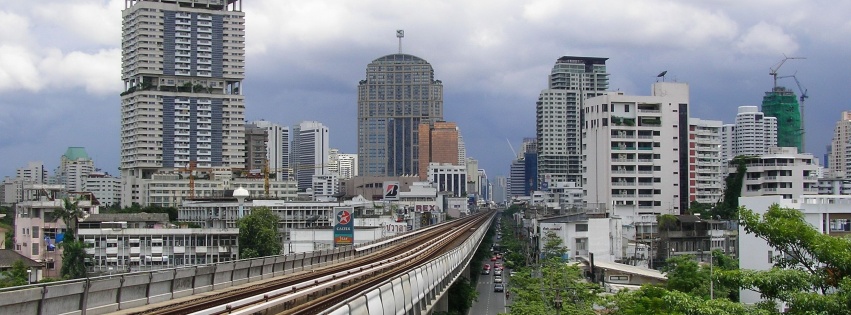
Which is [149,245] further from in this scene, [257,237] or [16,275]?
[16,275]

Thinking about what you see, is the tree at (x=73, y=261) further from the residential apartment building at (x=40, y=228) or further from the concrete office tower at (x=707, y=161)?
the concrete office tower at (x=707, y=161)

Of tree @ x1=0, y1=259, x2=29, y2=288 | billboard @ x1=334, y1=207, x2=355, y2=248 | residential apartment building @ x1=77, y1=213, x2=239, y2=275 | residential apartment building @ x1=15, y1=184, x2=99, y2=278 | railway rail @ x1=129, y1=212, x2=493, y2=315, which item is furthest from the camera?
residential apartment building @ x1=15, y1=184, x2=99, y2=278

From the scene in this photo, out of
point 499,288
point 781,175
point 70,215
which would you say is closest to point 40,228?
point 70,215

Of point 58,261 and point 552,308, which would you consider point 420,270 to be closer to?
point 552,308

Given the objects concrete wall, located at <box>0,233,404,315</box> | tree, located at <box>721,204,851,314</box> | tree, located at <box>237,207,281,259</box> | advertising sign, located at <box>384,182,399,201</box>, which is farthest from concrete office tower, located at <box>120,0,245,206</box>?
tree, located at <box>721,204,851,314</box>

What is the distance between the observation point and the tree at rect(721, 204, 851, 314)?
19391 mm

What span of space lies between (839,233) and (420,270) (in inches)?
926

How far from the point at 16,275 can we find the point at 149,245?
1933 cm

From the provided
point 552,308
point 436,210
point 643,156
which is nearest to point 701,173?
point 643,156

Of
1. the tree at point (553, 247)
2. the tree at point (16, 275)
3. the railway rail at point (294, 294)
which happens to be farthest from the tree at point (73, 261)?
the tree at point (553, 247)

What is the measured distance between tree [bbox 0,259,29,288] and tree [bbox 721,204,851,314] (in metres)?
35.0

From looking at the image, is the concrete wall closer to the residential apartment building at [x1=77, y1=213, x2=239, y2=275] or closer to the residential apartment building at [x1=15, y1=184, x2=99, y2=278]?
the residential apartment building at [x1=77, y1=213, x2=239, y2=275]

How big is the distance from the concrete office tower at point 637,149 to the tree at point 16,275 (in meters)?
53.2

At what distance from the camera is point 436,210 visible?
560 feet
